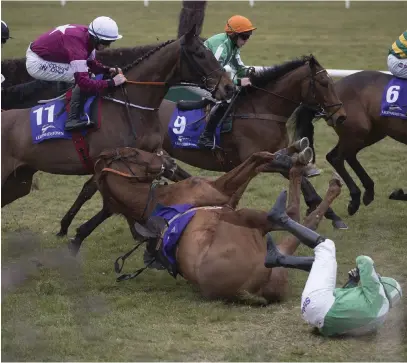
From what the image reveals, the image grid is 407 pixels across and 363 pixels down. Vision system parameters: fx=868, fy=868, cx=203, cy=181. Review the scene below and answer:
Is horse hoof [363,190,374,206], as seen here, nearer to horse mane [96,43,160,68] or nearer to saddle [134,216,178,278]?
horse mane [96,43,160,68]

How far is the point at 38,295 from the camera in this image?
6266 mm

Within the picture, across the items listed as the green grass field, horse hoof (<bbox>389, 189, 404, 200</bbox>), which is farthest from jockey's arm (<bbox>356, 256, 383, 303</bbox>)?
horse hoof (<bbox>389, 189, 404, 200</bbox>)

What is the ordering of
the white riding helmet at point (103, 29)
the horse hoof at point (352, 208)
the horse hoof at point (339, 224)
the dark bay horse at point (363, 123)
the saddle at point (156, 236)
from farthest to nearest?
the dark bay horse at point (363, 123) < the horse hoof at point (352, 208) < the horse hoof at point (339, 224) < the white riding helmet at point (103, 29) < the saddle at point (156, 236)

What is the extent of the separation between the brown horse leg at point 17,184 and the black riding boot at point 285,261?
2.96 meters

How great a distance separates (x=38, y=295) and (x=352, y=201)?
12.4 feet

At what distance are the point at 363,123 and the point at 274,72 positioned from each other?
143 centimetres

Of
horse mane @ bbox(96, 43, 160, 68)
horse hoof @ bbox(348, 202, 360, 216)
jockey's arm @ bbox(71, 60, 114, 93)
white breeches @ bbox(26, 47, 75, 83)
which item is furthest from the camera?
horse mane @ bbox(96, 43, 160, 68)

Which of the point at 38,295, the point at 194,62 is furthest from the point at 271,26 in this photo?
the point at 38,295

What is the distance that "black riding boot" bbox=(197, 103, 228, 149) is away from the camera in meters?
8.15

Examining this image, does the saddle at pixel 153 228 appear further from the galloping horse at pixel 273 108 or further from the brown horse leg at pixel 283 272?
the galloping horse at pixel 273 108

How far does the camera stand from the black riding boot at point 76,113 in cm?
713

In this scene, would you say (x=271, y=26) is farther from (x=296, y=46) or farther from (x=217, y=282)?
(x=217, y=282)

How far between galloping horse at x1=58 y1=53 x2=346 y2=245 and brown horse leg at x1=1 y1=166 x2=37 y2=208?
0.57 meters

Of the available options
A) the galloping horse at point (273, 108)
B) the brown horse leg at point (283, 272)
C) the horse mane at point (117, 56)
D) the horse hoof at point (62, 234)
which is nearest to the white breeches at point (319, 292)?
the brown horse leg at point (283, 272)
